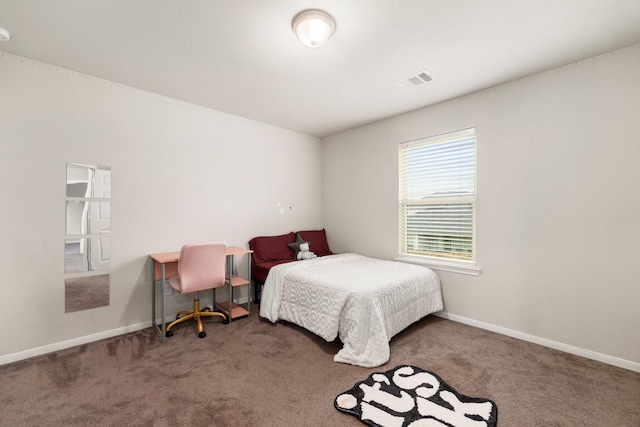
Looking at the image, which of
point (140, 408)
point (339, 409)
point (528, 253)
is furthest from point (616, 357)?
point (140, 408)

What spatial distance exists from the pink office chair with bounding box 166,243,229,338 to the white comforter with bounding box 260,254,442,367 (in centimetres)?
66

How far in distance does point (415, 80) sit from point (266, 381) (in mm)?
2973

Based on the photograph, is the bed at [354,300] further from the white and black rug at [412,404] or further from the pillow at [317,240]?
the pillow at [317,240]

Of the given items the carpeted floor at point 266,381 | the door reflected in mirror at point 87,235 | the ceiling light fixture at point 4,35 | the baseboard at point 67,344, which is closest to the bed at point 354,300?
the carpeted floor at point 266,381

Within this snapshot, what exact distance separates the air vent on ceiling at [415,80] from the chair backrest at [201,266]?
2.46 metres

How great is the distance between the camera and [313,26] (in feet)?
6.32

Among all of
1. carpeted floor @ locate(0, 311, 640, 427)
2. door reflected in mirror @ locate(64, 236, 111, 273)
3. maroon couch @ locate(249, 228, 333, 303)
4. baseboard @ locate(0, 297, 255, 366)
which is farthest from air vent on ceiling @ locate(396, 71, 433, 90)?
baseboard @ locate(0, 297, 255, 366)

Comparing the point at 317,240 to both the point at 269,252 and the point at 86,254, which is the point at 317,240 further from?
the point at 86,254

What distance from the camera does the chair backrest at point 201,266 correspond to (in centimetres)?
272

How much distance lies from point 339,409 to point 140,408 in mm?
1243

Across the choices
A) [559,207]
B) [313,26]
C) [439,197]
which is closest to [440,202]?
[439,197]

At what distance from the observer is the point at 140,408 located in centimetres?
178

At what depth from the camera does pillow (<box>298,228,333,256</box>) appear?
14.3 feet

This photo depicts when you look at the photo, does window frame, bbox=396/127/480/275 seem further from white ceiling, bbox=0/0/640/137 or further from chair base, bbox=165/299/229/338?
chair base, bbox=165/299/229/338
